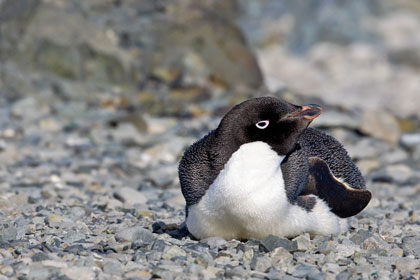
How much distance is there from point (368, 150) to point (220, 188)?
6.27 m

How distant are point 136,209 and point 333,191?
6.33 ft

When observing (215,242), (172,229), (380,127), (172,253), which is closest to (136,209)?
(172,229)

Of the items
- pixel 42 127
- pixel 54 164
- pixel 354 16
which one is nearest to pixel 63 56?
pixel 42 127

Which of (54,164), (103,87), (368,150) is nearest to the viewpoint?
(54,164)

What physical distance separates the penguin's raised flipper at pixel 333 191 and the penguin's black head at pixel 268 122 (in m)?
0.53

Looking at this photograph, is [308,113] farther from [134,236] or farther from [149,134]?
[149,134]

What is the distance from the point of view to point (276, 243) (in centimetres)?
446

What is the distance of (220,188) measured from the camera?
445cm

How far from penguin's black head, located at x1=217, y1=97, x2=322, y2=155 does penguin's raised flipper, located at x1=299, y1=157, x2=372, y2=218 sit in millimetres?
528

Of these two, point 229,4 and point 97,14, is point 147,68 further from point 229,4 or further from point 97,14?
point 229,4

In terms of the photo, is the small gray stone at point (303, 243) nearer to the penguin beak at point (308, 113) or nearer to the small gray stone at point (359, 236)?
the small gray stone at point (359, 236)

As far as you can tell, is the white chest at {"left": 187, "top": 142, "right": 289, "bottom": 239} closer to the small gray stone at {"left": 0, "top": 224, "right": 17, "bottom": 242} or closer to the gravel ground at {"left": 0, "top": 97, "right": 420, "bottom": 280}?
the gravel ground at {"left": 0, "top": 97, "right": 420, "bottom": 280}

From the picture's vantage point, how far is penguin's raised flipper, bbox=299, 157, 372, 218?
196 inches

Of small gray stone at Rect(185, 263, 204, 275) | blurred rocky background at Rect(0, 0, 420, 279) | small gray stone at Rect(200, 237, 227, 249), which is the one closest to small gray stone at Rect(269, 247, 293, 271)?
blurred rocky background at Rect(0, 0, 420, 279)
